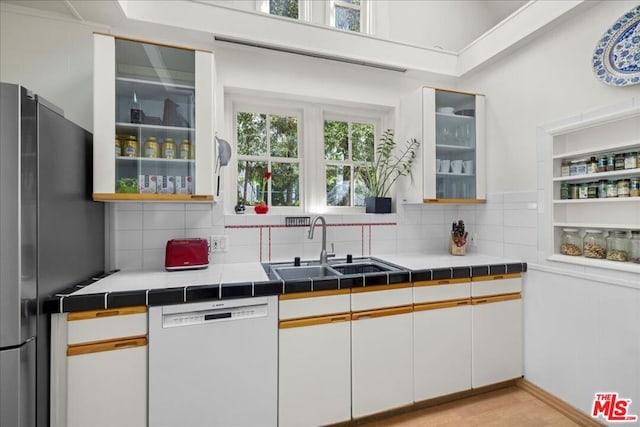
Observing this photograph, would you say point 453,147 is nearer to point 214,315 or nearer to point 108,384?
point 214,315

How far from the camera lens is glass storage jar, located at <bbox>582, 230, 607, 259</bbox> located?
1.74 m

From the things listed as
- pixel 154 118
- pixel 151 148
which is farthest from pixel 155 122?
pixel 151 148

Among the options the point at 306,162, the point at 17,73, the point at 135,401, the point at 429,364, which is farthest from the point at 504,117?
the point at 17,73

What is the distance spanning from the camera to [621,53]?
5.26ft

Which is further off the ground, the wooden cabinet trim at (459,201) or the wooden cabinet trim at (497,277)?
the wooden cabinet trim at (459,201)

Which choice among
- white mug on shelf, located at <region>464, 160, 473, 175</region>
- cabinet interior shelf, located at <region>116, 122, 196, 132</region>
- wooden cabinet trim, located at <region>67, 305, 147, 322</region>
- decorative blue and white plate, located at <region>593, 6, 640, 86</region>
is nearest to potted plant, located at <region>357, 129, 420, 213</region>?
white mug on shelf, located at <region>464, 160, 473, 175</region>

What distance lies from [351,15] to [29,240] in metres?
2.76

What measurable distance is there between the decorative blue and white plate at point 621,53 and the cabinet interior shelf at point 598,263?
940 mm

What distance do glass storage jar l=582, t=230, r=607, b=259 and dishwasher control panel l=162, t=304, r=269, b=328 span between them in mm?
1913

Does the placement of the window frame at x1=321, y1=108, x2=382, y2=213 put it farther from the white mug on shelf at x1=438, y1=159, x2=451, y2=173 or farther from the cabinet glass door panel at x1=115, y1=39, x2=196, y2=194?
the cabinet glass door panel at x1=115, y1=39, x2=196, y2=194

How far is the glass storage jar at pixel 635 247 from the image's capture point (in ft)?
5.24

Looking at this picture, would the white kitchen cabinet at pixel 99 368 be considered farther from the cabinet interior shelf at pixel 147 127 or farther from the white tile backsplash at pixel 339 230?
the cabinet interior shelf at pixel 147 127

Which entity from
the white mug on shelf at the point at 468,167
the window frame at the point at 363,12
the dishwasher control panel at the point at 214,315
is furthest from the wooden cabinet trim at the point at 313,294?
the window frame at the point at 363,12

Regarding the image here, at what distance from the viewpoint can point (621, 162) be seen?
164 cm
